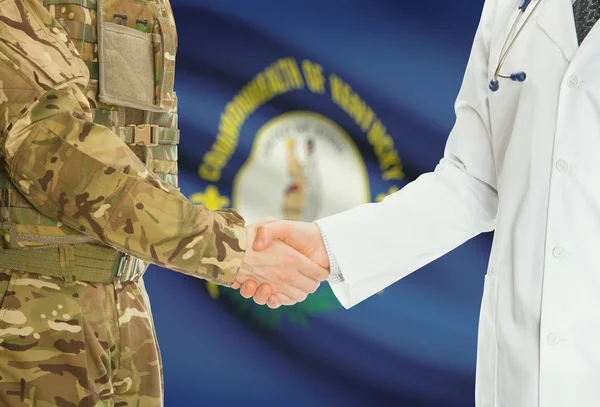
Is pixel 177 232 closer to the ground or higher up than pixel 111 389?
higher up

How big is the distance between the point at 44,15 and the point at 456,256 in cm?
177

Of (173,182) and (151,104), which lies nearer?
(151,104)

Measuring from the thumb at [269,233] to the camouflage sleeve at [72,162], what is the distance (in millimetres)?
162

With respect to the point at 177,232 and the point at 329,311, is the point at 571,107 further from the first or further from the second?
the point at 329,311

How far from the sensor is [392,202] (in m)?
1.63

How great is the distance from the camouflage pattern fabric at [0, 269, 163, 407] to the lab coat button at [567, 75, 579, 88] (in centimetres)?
89

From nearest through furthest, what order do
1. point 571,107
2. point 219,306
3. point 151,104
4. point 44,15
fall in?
point 571,107, point 44,15, point 151,104, point 219,306

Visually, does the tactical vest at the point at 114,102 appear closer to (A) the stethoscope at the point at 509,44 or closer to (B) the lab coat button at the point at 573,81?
(A) the stethoscope at the point at 509,44

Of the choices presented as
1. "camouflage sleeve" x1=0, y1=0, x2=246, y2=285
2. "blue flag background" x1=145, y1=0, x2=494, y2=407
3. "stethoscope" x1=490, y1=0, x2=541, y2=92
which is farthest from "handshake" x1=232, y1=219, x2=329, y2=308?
"blue flag background" x1=145, y1=0, x2=494, y2=407

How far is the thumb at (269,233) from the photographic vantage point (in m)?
1.61

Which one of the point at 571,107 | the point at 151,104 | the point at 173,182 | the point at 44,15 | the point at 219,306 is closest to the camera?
the point at 571,107

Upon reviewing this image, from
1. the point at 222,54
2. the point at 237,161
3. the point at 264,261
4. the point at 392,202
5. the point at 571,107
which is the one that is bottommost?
the point at 264,261

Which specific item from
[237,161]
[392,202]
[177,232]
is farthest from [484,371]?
[237,161]

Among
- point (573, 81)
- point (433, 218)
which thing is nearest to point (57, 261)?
point (433, 218)
